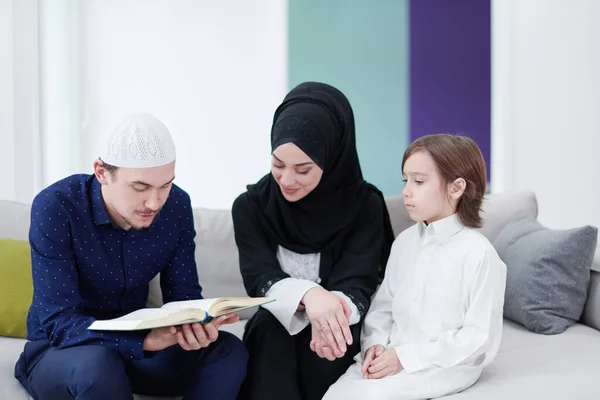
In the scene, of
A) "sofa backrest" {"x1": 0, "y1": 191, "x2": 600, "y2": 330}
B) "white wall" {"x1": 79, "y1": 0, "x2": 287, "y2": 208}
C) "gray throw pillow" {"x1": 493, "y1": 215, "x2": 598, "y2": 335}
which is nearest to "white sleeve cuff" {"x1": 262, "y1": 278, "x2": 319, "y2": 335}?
"sofa backrest" {"x1": 0, "y1": 191, "x2": 600, "y2": 330}

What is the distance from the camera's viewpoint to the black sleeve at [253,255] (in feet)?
6.38

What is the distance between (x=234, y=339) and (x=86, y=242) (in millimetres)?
454

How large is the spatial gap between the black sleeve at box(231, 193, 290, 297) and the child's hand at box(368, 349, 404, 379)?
0.38m

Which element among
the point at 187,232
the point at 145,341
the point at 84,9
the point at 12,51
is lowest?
the point at 145,341

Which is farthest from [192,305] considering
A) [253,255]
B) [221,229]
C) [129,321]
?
[221,229]

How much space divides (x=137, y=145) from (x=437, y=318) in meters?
0.86

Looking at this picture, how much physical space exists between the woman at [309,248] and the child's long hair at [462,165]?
0.87ft

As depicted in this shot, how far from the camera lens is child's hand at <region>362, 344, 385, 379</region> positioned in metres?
1.73

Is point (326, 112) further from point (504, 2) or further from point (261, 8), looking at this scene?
point (504, 2)

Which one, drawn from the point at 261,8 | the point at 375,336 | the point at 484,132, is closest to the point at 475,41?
the point at 484,132

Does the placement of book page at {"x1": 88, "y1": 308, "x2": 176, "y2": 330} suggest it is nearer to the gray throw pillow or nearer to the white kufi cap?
the white kufi cap

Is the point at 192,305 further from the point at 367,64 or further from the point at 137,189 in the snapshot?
the point at 367,64

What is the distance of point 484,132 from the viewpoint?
4.32 meters

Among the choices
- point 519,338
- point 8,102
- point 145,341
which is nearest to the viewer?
point 145,341
